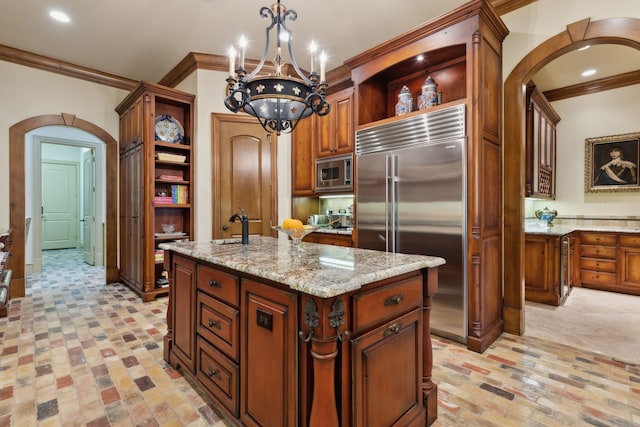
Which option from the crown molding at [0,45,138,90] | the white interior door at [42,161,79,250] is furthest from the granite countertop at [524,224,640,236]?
the white interior door at [42,161,79,250]

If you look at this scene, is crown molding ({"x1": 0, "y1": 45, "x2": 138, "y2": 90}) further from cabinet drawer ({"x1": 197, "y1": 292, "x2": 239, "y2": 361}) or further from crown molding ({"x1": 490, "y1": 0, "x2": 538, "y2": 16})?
crown molding ({"x1": 490, "y1": 0, "x2": 538, "y2": 16})

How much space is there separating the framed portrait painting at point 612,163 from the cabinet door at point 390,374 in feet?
16.3

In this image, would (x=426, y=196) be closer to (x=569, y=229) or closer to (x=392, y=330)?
(x=392, y=330)

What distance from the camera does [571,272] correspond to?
15.0 feet

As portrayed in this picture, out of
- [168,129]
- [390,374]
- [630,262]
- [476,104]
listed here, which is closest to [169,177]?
[168,129]

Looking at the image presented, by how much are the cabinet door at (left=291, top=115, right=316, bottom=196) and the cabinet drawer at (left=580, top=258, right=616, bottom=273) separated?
4.03 meters

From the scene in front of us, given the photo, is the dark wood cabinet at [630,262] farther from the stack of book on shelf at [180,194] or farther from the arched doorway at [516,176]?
the stack of book on shelf at [180,194]

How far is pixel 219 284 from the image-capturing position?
171cm

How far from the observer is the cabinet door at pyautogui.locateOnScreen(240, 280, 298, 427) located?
1289mm

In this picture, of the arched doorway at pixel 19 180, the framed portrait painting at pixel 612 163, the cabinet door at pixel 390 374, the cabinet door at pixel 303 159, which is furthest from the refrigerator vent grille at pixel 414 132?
the arched doorway at pixel 19 180

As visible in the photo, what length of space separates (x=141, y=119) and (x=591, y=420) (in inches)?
195

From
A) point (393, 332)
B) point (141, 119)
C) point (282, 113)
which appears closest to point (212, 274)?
point (393, 332)

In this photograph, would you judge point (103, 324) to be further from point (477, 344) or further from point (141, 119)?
point (477, 344)

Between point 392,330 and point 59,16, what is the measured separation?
4.49m
